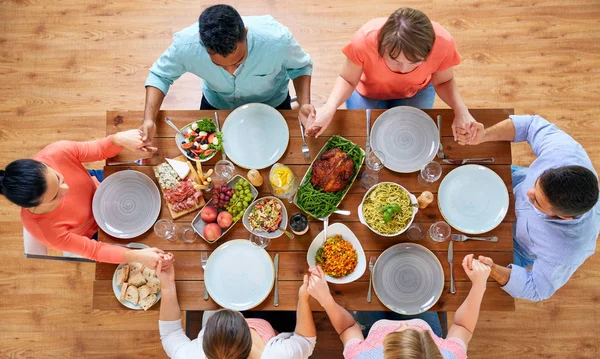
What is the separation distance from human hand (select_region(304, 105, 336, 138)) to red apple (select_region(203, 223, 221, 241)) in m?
0.64

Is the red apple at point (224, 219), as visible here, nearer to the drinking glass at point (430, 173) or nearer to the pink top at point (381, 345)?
the pink top at point (381, 345)

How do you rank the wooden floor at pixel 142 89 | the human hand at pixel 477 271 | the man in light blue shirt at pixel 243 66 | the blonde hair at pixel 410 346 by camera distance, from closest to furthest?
the blonde hair at pixel 410 346 → the human hand at pixel 477 271 → the man in light blue shirt at pixel 243 66 → the wooden floor at pixel 142 89

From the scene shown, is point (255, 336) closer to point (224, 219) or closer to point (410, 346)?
point (224, 219)

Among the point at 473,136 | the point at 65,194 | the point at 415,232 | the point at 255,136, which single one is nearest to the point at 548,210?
the point at 473,136

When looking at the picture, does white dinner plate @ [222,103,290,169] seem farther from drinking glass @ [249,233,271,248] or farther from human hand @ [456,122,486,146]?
human hand @ [456,122,486,146]

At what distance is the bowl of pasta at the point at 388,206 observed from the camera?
6.88 ft

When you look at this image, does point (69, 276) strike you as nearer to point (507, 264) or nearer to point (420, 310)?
point (420, 310)

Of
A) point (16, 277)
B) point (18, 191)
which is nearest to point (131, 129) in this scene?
point (18, 191)

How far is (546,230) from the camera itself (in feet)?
7.03

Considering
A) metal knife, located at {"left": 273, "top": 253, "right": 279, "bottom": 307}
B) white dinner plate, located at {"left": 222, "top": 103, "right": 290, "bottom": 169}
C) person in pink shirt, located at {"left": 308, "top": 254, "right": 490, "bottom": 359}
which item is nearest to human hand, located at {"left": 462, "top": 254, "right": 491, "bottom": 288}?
person in pink shirt, located at {"left": 308, "top": 254, "right": 490, "bottom": 359}

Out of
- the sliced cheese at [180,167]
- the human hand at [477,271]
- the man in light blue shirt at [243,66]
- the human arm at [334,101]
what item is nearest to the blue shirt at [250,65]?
the man in light blue shirt at [243,66]

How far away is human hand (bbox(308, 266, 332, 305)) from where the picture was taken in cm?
204

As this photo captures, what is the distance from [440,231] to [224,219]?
1018mm

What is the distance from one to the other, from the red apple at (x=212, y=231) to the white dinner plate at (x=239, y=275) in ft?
0.18
